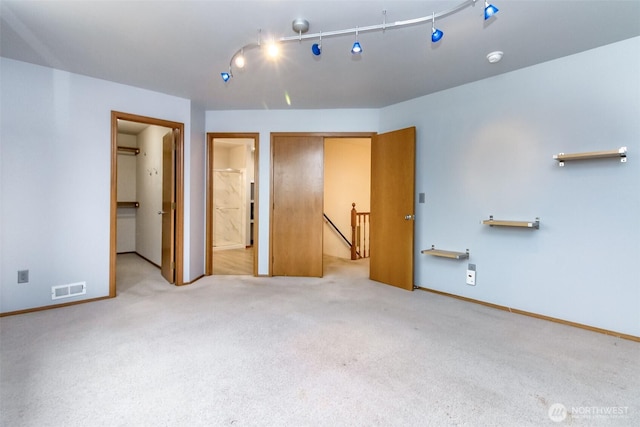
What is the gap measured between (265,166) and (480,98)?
283 centimetres

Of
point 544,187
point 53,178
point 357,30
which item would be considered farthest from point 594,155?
point 53,178

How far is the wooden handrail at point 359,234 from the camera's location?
19.3 ft

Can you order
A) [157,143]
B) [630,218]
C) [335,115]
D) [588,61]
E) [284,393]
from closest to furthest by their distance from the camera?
[284,393]
[630,218]
[588,61]
[335,115]
[157,143]

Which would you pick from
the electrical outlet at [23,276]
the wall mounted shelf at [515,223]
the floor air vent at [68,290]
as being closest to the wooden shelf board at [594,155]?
the wall mounted shelf at [515,223]

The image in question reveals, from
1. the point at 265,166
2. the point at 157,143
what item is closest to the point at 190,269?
the point at 265,166

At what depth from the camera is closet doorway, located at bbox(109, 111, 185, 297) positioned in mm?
3436

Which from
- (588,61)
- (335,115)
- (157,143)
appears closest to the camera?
(588,61)

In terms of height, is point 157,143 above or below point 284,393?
above

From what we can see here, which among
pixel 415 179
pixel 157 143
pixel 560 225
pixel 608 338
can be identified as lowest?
pixel 608 338

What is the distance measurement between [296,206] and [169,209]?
1.71m

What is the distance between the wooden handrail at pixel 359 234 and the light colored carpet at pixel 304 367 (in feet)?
8.95

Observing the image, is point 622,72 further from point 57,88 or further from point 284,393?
point 57,88

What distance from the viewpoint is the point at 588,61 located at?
2609mm

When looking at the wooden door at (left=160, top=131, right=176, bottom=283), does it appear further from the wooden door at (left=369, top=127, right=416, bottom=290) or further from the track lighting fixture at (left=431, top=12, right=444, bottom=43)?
the track lighting fixture at (left=431, top=12, right=444, bottom=43)
